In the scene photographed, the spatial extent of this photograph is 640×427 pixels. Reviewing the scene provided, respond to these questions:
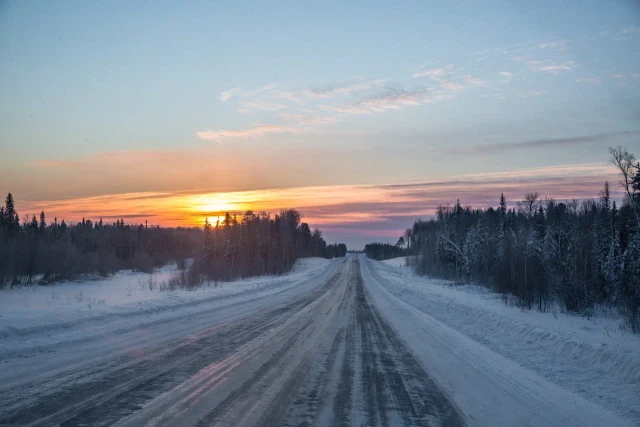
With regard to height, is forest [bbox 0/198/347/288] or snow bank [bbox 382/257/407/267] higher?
forest [bbox 0/198/347/288]

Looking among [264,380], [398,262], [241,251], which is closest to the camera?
[264,380]

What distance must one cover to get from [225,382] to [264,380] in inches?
26.1

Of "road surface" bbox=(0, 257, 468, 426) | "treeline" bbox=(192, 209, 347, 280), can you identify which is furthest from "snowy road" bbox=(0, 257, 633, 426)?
"treeline" bbox=(192, 209, 347, 280)

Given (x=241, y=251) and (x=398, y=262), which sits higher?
(x=241, y=251)

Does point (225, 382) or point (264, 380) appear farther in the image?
point (264, 380)

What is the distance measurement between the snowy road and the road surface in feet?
0.08

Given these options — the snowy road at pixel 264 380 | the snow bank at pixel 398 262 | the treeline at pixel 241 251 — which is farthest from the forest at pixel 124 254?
the snow bank at pixel 398 262

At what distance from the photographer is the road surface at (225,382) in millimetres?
5973

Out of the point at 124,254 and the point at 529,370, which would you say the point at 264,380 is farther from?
the point at 124,254

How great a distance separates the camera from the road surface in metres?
5.97

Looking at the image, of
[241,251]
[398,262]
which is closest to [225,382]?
[241,251]

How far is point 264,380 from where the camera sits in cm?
789

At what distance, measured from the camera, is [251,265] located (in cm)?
6206

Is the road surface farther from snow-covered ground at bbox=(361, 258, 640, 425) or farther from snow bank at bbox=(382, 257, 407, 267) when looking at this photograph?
snow bank at bbox=(382, 257, 407, 267)
